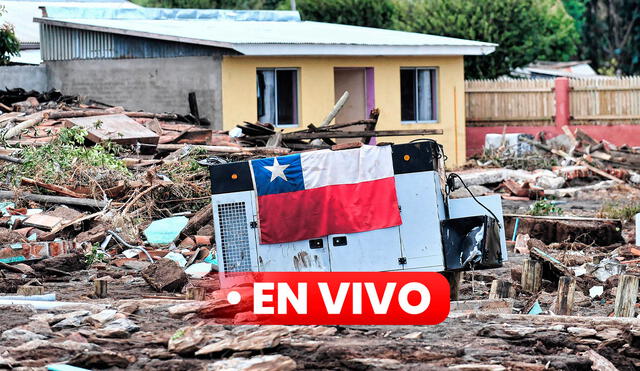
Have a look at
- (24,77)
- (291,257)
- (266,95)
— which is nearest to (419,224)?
(291,257)

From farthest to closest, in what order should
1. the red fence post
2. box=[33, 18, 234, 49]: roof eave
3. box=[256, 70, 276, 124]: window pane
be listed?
1. the red fence post
2. box=[256, 70, 276, 124]: window pane
3. box=[33, 18, 234, 49]: roof eave

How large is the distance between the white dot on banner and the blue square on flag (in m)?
1.27

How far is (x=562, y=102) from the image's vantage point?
30.3 m

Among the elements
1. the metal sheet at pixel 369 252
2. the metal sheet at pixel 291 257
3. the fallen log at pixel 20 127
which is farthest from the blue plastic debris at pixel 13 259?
the fallen log at pixel 20 127

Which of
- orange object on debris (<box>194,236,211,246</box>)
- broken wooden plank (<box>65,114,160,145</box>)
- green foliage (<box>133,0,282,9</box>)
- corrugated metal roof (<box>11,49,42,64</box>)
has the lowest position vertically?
orange object on debris (<box>194,236,211,246</box>)

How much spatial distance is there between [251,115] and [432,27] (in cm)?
1585

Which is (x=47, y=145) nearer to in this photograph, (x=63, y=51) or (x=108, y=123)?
→ (x=108, y=123)

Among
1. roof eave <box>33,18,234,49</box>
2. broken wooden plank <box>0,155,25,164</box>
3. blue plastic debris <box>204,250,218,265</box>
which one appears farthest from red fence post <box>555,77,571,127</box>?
blue plastic debris <box>204,250,218,265</box>

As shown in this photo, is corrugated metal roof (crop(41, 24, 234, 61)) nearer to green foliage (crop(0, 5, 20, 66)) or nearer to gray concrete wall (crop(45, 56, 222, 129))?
gray concrete wall (crop(45, 56, 222, 129))

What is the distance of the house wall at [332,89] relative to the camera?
82.1 feet

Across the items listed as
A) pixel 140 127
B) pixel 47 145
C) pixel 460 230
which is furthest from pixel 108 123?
pixel 460 230

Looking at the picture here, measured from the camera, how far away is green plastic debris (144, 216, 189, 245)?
1588 centimetres

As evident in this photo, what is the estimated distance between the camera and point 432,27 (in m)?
39.6

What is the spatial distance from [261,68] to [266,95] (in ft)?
2.14
